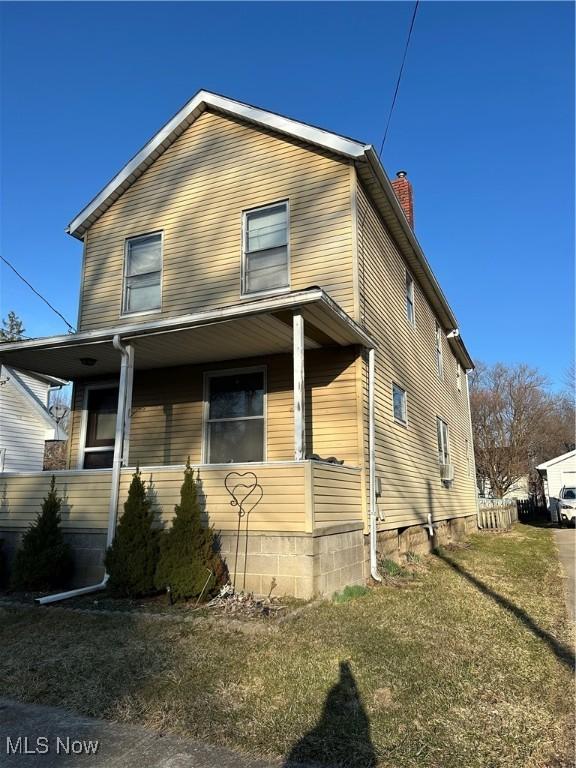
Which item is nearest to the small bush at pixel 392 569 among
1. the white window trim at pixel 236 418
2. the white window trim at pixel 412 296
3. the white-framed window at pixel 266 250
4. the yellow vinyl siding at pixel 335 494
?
the yellow vinyl siding at pixel 335 494

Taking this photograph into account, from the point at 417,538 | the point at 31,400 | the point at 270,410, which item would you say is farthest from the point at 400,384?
the point at 31,400

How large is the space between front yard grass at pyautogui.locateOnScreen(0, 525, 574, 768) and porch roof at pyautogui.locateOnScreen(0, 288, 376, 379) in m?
3.58

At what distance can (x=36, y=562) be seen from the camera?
727 centimetres

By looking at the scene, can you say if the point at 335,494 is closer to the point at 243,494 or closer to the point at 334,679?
the point at 243,494

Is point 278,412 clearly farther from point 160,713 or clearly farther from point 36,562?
point 160,713

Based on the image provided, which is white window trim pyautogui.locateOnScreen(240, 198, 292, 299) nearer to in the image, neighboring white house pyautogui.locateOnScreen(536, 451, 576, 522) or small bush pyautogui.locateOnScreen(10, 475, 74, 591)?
small bush pyautogui.locateOnScreen(10, 475, 74, 591)

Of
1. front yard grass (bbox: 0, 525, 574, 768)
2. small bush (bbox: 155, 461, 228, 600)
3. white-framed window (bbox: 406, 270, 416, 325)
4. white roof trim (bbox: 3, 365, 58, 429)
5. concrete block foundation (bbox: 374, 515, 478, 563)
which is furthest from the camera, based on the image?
white roof trim (bbox: 3, 365, 58, 429)

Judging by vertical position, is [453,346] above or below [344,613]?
above

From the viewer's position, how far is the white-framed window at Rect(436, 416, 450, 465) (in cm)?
1472

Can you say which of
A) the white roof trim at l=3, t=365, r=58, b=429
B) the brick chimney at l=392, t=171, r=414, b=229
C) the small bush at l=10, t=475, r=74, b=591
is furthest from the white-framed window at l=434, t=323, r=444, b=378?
the white roof trim at l=3, t=365, r=58, b=429

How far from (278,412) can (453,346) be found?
11210mm

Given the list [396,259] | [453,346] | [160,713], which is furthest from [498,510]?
[160,713]

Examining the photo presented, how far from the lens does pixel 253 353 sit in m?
8.88

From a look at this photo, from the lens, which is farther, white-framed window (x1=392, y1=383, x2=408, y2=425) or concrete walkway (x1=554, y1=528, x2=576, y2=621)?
white-framed window (x1=392, y1=383, x2=408, y2=425)
